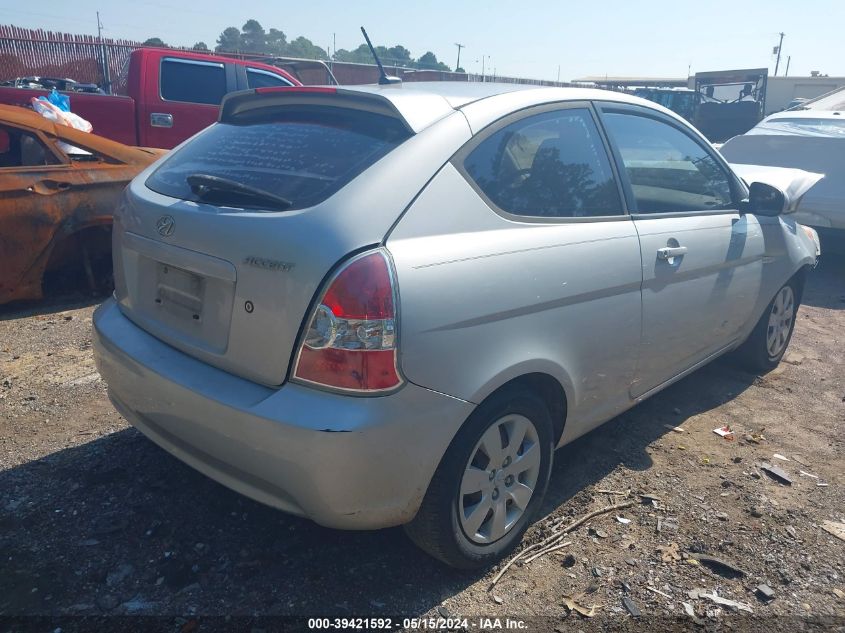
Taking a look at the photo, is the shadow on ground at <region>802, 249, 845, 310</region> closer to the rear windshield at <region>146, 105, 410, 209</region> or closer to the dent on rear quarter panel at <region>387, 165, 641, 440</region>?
the dent on rear quarter panel at <region>387, 165, 641, 440</region>

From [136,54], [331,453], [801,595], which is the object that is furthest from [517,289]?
[136,54]

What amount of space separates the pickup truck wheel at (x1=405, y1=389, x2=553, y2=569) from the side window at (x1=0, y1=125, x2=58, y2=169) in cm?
433

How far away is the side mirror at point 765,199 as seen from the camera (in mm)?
4051

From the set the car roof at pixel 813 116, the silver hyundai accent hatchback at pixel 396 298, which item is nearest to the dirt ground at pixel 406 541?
the silver hyundai accent hatchback at pixel 396 298

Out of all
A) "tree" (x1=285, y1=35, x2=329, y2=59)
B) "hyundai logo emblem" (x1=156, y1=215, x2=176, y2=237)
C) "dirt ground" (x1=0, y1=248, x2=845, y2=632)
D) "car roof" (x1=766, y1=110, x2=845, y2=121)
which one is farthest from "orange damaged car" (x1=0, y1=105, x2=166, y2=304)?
"tree" (x1=285, y1=35, x2=329, y2=59)

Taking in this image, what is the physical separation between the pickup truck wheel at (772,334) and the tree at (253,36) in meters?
62.4

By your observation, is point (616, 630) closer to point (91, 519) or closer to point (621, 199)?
point (621, 199)

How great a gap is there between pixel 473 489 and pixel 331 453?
0.67m

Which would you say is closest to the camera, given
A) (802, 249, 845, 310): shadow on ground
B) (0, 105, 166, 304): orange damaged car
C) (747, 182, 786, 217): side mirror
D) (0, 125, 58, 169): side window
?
(747, 182, 786, 217): side mirror

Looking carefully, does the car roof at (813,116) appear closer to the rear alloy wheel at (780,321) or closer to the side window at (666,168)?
the rear alloy wheel at (780,321)

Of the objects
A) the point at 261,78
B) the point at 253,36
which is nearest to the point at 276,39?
the point at 253,36

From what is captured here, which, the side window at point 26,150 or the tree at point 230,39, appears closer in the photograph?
the side window at point 26,150

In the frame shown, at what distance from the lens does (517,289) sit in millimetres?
2512

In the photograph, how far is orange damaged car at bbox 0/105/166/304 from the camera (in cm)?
495
